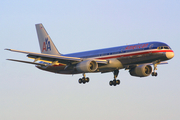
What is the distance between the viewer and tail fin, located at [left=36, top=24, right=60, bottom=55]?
73.8 m

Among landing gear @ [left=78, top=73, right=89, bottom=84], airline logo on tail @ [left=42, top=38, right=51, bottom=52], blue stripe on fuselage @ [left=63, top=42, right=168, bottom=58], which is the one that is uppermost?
airline logo on tail @ [left=42, top=38, right=51, bottom=52]

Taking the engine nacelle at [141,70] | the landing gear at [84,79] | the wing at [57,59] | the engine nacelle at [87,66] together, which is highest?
the wing at [57,59]

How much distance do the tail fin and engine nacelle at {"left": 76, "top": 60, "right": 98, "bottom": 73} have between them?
12819 mm

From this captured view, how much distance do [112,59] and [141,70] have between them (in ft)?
23.0

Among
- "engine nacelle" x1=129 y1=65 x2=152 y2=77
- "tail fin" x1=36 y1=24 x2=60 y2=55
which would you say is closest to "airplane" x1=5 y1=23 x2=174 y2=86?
"engine nacelle" x1=129 y1=65 x2=152 y2=77

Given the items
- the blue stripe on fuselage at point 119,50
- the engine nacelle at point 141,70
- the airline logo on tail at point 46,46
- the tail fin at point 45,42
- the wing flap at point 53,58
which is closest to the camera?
the wing flap at point 53,58

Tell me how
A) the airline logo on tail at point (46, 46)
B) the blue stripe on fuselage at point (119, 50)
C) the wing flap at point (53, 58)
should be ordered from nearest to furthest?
1. the wing flap at point (53, 58)
2. the blue stripe on fuselage at point (119, 50)
3. the airline logo on tail at point (46, 46)

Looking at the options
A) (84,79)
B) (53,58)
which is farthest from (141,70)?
(53,58)

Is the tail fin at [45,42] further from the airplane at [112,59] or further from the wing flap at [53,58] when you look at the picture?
the wing flap at [53,58]

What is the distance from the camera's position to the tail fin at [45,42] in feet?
242

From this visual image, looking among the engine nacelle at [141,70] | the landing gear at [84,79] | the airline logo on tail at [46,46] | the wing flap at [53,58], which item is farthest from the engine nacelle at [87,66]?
the airline logo on tail at [46,46]

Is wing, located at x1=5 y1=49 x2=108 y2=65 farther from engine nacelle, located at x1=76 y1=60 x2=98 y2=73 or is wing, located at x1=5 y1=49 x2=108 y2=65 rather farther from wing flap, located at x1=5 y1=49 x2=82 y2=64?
engine nacelle, located at x1=76 y1=60 x2=98 y2=73

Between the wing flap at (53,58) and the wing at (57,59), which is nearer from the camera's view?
the wing flap at (53,58)

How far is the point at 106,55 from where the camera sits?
62.9m
